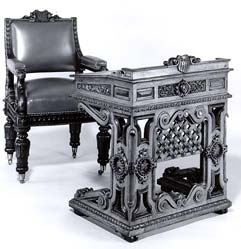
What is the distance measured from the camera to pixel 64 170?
5.20 m

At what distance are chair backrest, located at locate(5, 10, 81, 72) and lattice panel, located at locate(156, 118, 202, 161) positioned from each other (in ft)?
5.14

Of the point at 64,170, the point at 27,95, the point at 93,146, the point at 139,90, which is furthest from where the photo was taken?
the point at 93,146

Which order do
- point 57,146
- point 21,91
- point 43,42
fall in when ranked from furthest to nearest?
point 57,146 → point 43,42 → point 21,91

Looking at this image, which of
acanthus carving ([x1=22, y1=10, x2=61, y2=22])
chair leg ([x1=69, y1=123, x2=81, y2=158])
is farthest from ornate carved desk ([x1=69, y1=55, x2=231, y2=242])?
acanthus carving ([x1=22, y1=10, x2=61, y2=22])

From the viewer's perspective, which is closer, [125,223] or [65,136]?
[125,223]

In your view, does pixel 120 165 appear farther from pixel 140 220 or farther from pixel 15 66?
pixel 15 66

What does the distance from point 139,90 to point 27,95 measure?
4.25 feet

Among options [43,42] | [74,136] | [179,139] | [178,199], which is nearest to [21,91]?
[43,42]

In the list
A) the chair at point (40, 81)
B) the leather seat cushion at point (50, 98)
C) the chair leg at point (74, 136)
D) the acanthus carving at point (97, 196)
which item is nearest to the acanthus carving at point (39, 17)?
the chair at point (40, 81)

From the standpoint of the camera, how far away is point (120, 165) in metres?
3.88

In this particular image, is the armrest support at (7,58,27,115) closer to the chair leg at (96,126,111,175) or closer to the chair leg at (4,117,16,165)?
the chair leg at (4,117,16,165)

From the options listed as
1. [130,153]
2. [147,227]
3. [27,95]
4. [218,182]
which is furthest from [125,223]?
[27,95]

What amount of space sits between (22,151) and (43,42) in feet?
3.11

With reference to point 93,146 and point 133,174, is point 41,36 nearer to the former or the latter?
point 93,146
